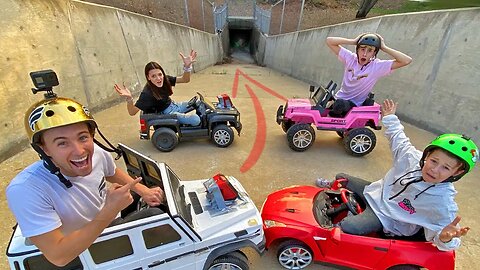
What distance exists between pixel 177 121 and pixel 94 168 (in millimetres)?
2720

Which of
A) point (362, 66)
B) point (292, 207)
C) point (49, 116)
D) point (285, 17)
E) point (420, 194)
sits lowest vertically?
point (292, 207)

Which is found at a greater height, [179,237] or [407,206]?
[407,206]

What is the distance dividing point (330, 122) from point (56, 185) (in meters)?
3.93

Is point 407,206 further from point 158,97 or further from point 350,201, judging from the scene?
point 158,97

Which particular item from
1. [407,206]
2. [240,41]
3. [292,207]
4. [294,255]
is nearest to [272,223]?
[292,207]

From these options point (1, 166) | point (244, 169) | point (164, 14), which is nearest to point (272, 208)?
point (244, 169)

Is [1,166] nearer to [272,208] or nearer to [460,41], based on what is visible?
[272,208]

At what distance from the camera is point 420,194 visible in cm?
217

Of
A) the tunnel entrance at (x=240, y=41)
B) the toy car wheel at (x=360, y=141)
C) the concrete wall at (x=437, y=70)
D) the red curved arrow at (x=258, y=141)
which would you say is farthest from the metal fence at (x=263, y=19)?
the toy car wheel at (x=360, y=141)

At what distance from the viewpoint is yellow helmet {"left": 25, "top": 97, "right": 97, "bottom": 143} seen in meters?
1.30

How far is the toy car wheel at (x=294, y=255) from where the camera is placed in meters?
2.38

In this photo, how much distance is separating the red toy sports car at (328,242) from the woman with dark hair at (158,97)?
2.48 m

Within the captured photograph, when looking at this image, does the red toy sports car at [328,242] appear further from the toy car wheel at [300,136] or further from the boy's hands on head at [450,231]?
the toy car wheel at [300,136]

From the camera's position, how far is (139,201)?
7.83ft
